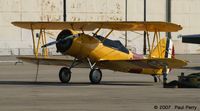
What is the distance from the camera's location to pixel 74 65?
2755 centimetres

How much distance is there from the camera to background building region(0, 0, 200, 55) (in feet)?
222

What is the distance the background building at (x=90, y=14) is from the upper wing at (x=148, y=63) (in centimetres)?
4098

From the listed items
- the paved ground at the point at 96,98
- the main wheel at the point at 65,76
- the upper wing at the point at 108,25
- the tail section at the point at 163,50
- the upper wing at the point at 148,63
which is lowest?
the paved ground at the point at 96,98

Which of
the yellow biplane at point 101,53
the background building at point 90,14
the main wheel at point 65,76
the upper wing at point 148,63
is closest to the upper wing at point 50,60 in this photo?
the yellow biplane at point 101,53

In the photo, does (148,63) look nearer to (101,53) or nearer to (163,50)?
(101,53)

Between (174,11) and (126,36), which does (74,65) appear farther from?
(174,11)

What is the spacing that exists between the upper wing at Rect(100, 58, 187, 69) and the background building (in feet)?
134

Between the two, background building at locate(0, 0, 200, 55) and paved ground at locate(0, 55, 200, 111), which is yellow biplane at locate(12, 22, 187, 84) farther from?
background building at locate(0, 0, 200, 55)

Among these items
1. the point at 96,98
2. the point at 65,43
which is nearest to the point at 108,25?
the point at 65,43

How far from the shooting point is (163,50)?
29141 millimetres

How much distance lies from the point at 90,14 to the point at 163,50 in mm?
42068

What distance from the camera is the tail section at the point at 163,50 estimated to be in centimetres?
2905

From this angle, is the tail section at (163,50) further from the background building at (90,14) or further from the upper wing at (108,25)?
the background building at (90,14)

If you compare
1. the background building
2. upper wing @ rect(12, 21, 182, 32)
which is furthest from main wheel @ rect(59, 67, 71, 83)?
the background building
